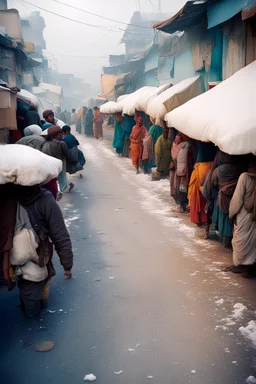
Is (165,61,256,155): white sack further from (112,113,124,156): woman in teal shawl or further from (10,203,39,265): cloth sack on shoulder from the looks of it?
(112,113,124,156): woman in teal shawl

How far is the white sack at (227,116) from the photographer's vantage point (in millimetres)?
4871

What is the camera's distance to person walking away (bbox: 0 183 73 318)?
3902 mm

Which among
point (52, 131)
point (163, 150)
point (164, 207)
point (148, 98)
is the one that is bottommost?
point (164, 207)

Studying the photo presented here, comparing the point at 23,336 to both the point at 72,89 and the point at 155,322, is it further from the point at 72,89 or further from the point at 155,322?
the point at 72,89

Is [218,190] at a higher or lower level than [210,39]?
lower

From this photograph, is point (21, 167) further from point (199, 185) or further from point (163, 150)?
point (163, 150)

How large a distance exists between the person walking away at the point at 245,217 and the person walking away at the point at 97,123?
814 inches

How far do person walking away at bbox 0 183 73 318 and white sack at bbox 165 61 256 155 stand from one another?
7.09 feet

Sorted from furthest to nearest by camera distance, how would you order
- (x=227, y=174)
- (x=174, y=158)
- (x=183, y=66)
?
(x=183, y=66) → (x=174, y=158) → (x=227, y=174)

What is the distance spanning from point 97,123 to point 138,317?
72.3ft

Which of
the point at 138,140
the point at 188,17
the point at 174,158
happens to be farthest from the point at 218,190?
the point at 138,140

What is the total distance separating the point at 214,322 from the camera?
416 cm

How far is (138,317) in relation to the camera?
427 centimetres

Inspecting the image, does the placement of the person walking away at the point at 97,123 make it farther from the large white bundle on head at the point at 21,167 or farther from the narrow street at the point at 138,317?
the large white bundle on head at the point at 21,167
